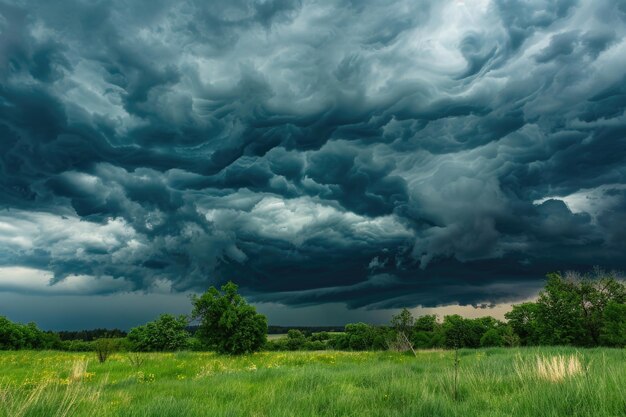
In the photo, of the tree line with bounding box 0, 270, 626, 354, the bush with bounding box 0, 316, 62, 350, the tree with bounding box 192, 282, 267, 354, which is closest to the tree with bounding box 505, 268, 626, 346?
the tree line with bounding box 0, 270, 626, 354

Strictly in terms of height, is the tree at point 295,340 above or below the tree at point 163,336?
below

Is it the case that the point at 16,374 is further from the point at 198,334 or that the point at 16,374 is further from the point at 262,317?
the point at 262,317

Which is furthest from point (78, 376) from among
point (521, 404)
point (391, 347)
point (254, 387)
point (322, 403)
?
point (391, 347)

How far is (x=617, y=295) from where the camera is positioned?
172 feet

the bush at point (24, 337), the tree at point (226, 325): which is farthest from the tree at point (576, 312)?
the bush at point (24, 337)

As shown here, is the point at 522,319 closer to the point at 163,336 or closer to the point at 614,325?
the point at 614,325

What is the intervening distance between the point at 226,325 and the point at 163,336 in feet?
74.8

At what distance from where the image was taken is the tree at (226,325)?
32.4m

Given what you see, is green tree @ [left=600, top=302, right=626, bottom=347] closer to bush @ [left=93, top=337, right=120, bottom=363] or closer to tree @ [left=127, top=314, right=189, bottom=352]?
bush @ [left=93, top=337, right=120, bottom=363]

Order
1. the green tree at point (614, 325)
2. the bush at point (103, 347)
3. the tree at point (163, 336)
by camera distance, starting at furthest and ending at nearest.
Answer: the tree at point (163, 336), the green tree at point (614, 325), the bush at point (103, 347)

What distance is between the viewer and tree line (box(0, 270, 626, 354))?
3294 centimetres

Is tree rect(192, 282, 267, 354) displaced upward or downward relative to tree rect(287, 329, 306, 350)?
upward

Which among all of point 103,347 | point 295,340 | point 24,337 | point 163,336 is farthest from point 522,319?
point 24,337

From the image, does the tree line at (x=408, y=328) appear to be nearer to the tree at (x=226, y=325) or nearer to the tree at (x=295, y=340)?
the tree at (x=226, y=325)
